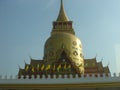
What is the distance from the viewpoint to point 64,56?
1239 inches

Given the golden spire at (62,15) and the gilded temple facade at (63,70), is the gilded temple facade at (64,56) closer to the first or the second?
the gilded temple facade at (63,70)

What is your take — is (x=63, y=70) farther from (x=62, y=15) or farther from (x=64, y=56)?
(x=62, y=15)

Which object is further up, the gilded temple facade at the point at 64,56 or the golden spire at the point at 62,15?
the golden spire at the point at 62,15

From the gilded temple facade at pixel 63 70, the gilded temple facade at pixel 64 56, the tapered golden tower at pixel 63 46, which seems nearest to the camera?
the gilded temple facade at pixel 63 70

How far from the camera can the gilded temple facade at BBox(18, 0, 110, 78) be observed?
1218 inches

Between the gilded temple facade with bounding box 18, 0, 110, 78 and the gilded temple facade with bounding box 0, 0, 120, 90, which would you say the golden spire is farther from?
the gilded temple facade with bounding box 18, 0, 110, 78

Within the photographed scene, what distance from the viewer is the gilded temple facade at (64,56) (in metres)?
30.9

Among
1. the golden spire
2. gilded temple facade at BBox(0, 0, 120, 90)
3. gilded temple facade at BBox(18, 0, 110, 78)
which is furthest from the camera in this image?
the golden spire

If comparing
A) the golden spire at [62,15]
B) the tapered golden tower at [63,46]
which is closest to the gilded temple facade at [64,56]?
the tapered golden tower at [63,46]

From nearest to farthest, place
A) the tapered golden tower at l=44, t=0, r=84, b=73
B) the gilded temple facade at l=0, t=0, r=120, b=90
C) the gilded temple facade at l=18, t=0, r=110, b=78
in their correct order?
1. the gilded temple facade at l=0, t=0, r=120, b=90
2. the gilded temple facade at l=18, t=0, r=110, b=78
3. the tapered golden tower at l=44, t=0, r=84, b=73

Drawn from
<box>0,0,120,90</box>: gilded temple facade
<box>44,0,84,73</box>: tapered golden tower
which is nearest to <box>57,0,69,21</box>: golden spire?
<box>0,0,120,90</box>: gilded temple facade

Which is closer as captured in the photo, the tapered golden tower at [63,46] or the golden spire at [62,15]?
the tapered golden tower at [63,46]

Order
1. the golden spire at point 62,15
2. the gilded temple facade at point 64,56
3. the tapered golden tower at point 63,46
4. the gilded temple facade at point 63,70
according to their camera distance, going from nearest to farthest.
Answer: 1. the gilded temple facade at point 63,70
2. the gilded temple facade at point 64,56
3. the tapered golden tower at point 63,46
4. the golden spire at point 62,15

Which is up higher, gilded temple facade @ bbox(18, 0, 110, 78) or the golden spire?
the golden spire
